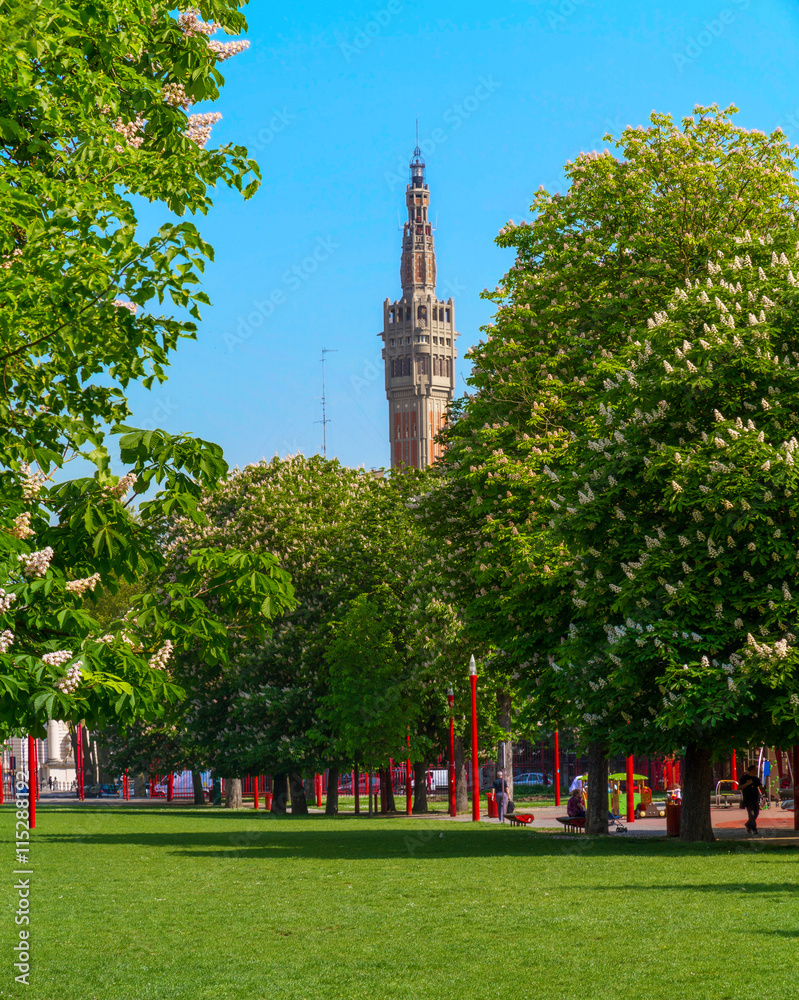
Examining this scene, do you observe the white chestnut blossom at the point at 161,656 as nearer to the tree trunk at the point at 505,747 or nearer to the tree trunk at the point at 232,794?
the tree trunk at the point at 505,747

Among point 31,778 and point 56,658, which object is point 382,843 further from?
point 56,658

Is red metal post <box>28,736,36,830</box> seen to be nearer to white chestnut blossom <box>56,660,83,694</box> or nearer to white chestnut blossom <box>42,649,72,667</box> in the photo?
white chestnut blossom <box>42,649,72,667</box>

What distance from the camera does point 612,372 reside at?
29531 mm

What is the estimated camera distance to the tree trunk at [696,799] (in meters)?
28.1

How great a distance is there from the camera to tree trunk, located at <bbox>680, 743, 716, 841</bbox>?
92.1 ft

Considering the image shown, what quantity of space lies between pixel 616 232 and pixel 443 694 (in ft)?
77.3

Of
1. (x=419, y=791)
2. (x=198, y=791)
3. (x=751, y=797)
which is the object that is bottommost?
(x=198, y=791)

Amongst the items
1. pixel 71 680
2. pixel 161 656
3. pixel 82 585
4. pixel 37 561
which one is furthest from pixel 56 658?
pixel 161 656

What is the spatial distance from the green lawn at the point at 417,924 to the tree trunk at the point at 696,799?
137cm

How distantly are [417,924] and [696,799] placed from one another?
14.7 m

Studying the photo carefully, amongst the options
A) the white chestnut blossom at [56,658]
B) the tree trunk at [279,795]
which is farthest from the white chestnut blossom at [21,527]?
the tree trunk at [279,795]

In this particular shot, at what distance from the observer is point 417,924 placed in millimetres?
15203

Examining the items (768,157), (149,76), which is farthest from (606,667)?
(149,76)

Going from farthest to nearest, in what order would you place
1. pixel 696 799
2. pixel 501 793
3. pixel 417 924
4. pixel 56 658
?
pixel 501 793, pixel 696 799, pixel 417 924, pixel 56 658
